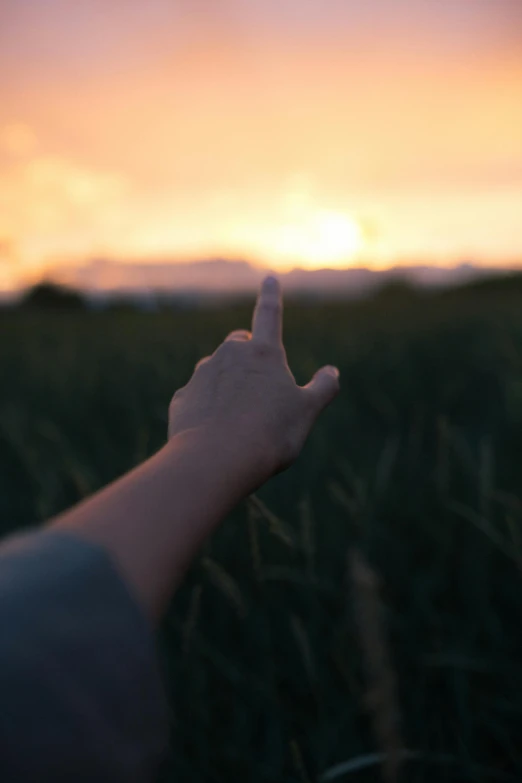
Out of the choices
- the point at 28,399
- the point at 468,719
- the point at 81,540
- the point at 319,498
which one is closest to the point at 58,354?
the point at 28,399

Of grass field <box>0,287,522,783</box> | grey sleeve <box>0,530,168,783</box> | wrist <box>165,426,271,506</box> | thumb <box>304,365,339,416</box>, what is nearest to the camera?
grey sleeve <box>0,530,168,783</box>

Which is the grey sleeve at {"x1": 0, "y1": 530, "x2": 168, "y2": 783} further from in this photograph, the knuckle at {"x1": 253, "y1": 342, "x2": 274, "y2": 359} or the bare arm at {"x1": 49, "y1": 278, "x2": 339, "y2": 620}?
the knuckle at {"x1": 253, "y1": 342, "x2": 274, "y2": 359}

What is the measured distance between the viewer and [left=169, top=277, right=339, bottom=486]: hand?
2.57 ft

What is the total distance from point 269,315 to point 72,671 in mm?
724

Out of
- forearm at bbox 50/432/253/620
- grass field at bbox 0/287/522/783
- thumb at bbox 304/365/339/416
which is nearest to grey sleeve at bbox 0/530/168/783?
forearm at bbox 50/432/253/620

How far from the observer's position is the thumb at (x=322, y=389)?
3.15ft

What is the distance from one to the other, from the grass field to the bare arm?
165 mm

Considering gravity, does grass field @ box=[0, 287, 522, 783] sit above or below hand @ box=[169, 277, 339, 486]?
below

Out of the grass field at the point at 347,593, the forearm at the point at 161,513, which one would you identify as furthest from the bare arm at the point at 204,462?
the grass field at the point at 347,593

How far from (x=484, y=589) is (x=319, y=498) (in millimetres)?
658

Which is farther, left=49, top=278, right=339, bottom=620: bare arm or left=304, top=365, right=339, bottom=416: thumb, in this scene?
left=304, top=365, right=339, bottom=416: thumb

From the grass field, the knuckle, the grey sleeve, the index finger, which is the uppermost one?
the index finger

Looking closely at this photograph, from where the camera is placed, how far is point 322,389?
3.25 feet

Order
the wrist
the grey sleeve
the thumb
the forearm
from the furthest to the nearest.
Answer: the thumb < the wrist < the forearm < the grey sleeve
